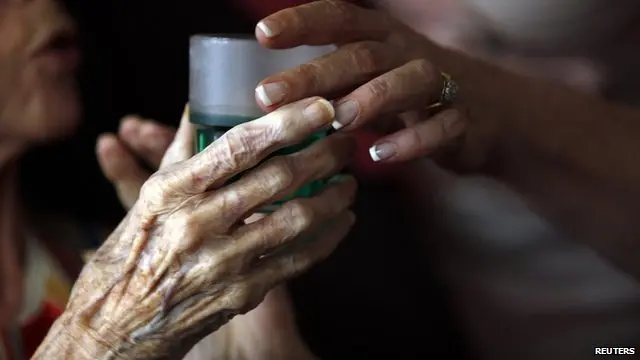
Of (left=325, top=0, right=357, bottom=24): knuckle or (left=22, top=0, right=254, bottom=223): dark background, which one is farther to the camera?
(left=22, top=0, right=254, bottom=223): dark background

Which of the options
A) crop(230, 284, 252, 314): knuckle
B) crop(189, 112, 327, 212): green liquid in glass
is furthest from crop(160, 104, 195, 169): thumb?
crop(230, 284, 252, 314): knuckle

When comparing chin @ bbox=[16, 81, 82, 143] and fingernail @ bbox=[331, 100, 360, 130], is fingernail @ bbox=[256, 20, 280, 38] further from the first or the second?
chin @ bbox=[16, 81, 82, 143]

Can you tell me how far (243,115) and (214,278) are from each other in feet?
0.39

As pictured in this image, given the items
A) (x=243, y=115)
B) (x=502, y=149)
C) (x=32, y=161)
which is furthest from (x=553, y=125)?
(x=32, y=161)

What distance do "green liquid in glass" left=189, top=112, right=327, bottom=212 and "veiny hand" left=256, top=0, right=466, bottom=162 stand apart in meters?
0.04

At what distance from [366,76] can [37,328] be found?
414mm

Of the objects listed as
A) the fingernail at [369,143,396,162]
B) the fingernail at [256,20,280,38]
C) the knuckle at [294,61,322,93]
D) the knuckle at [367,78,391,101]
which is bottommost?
the fingernail at [369,143,396,162]

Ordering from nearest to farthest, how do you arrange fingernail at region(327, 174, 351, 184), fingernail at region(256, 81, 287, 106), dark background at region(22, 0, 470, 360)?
fingernail at region(256, 81, 287, 106) < fingernail at region(327, 174, 351, 184) < dark background at region(22, 0, 470, 360)

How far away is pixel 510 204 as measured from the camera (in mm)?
633

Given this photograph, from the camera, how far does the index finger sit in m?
0.49

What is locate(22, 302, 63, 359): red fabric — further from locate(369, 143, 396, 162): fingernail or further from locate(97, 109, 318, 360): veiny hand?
locate(369, 143, 396, 162): fingernail

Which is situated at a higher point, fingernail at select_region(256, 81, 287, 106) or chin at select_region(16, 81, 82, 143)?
fingernail at select_region(256, 81, 287, 106)

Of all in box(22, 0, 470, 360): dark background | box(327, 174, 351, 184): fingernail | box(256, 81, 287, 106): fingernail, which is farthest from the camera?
box(22, 0, 470, 360): dark background

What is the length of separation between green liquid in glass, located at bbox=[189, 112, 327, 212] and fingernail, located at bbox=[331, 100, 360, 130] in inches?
1.8
